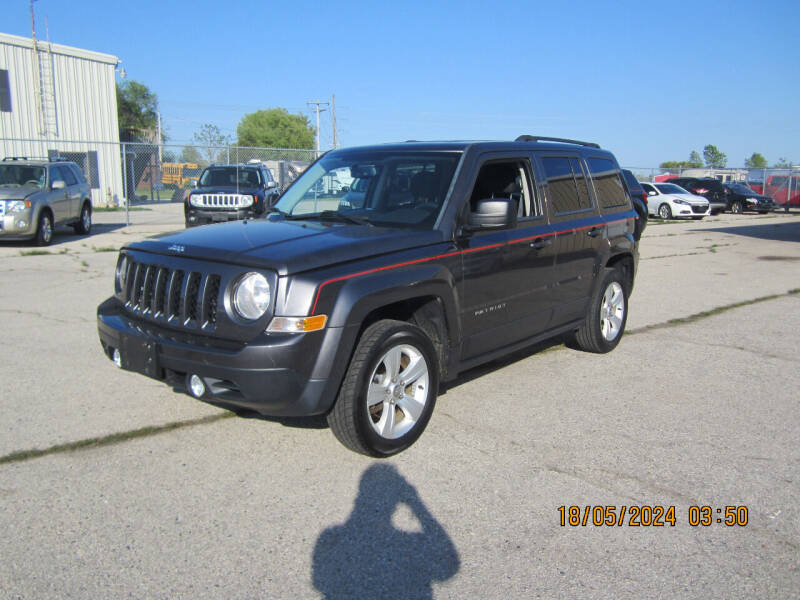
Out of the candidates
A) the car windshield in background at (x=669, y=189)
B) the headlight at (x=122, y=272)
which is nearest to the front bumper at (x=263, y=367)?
the headlight at (x=122, y=272)

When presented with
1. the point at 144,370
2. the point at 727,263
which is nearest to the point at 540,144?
the point at 144,370

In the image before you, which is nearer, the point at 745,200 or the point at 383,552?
the point at 383,552

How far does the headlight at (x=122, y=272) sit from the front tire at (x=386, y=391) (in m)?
1.67

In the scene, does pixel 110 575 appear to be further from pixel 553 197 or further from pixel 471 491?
pixel 553 197

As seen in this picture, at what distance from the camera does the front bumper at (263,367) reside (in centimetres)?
353

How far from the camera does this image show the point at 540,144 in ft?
18.1

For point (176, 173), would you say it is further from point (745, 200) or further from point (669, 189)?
point (745, 200)

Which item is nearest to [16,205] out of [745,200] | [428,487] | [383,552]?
[428,487]

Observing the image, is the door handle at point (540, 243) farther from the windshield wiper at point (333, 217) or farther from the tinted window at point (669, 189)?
the tinted window at point (669, 189)

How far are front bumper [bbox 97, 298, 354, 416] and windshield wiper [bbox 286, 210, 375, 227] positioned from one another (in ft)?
3.70

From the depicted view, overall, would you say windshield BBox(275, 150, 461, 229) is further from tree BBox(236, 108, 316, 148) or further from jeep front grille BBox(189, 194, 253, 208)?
tree BBox(236, 108, 316, 148)

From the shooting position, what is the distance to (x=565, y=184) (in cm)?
573

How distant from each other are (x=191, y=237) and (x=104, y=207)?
89.9ft

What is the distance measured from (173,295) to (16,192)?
466 inches
